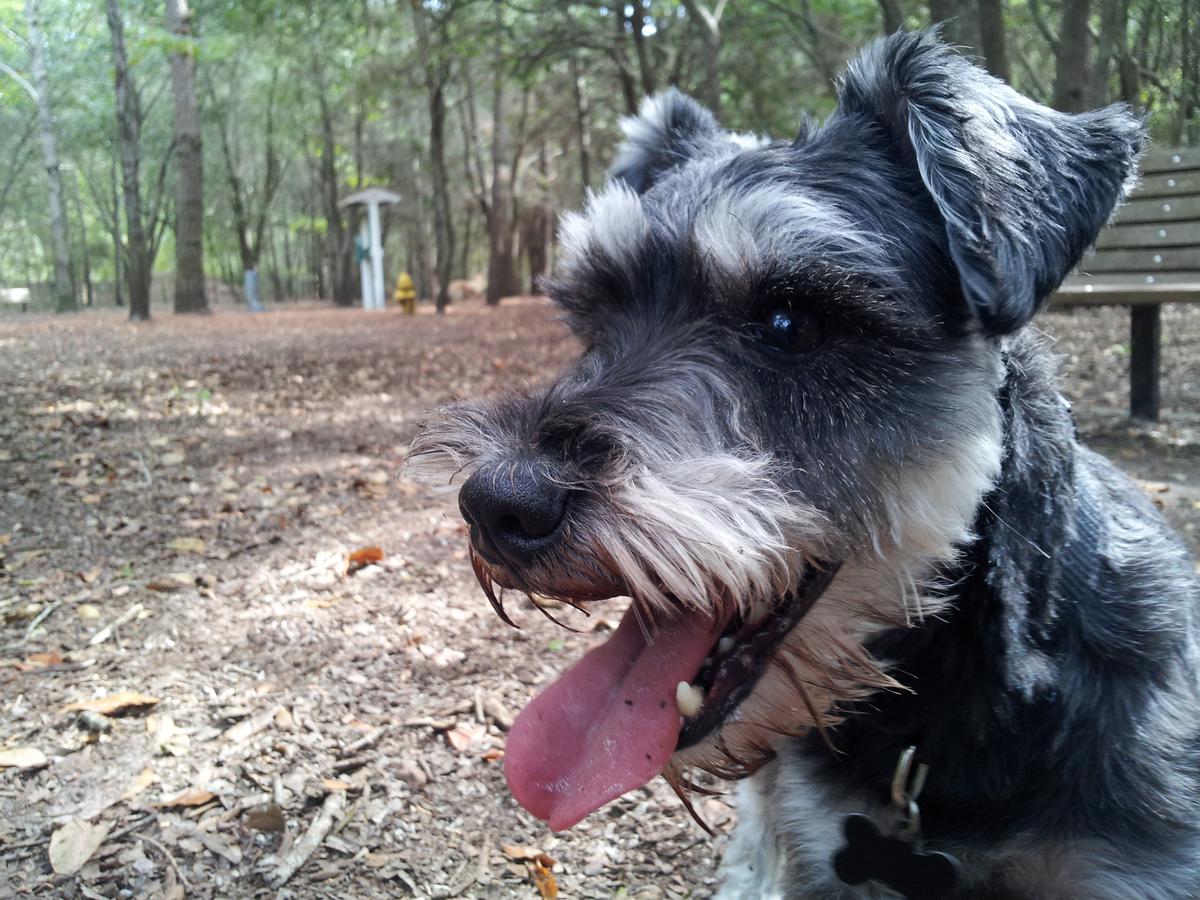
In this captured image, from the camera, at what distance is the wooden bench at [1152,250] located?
268 inches

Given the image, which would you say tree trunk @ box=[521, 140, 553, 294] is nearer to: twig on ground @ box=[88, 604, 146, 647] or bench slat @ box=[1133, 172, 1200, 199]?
bench slat @ box=[1133, 172, 1200, 199]

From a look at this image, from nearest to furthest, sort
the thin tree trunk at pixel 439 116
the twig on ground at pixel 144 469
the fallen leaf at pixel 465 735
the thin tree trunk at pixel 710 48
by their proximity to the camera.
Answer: the fallen leaf at pixel 465 735 < the twig on ground at pixel 144 469 < the thin tree trunk at pixel 710 48 < the thin tree trunk at pixel 439 116

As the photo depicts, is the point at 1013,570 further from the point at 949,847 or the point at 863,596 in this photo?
the point at 949,847

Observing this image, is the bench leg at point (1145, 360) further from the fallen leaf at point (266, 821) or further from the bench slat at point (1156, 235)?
the fallen leaf at point (266, 821)

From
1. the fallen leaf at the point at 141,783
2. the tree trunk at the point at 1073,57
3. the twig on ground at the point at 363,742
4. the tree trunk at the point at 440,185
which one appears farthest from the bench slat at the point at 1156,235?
the tree trunk at the point at 440,185

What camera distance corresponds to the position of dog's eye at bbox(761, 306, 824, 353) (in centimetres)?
209

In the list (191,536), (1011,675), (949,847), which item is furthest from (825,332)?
(191,536)

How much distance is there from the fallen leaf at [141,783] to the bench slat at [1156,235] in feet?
22.6

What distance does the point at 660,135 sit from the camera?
10.8ft

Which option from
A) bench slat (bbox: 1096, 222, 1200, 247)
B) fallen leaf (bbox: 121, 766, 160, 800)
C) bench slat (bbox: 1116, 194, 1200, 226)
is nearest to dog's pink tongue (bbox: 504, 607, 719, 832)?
fallen leaf (bbox: 121, 766, 160, 800)

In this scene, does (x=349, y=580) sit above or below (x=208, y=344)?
below

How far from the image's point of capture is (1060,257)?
2053 mm

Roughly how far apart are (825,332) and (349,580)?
3222mm

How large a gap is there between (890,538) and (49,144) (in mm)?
31275
